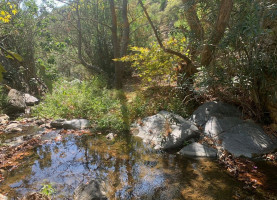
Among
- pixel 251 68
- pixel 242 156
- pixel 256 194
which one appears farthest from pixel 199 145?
pixel 251 68

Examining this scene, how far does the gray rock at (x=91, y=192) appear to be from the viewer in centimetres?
322

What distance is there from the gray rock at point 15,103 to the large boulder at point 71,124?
103 inches

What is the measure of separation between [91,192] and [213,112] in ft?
12.6

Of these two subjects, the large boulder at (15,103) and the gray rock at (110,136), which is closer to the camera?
the gray rock at (110,136)

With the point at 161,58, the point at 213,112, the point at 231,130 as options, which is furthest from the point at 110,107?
the point at 231,130

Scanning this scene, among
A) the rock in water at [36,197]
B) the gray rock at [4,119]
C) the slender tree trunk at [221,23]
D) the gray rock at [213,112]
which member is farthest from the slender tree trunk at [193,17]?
the gray rock at [4,119]

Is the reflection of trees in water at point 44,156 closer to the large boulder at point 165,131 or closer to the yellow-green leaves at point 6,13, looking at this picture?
the large boulder at point 165,131

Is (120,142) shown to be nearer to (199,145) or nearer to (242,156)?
(199,145)

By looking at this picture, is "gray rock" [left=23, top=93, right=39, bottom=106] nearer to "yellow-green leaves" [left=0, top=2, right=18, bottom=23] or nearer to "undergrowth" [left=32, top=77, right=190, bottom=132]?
"undergrowth" [left=32, top=77, right=190, bottom=132]

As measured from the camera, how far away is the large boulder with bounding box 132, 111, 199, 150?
17.0ft

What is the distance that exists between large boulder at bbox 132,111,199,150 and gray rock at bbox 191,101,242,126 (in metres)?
0.31

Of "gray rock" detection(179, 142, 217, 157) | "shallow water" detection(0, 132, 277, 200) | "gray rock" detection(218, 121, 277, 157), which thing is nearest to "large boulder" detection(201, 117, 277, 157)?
"gray rock" detection(218, 121, 277, 157)

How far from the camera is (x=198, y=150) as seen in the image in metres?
4.79

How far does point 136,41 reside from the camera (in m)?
12.2
